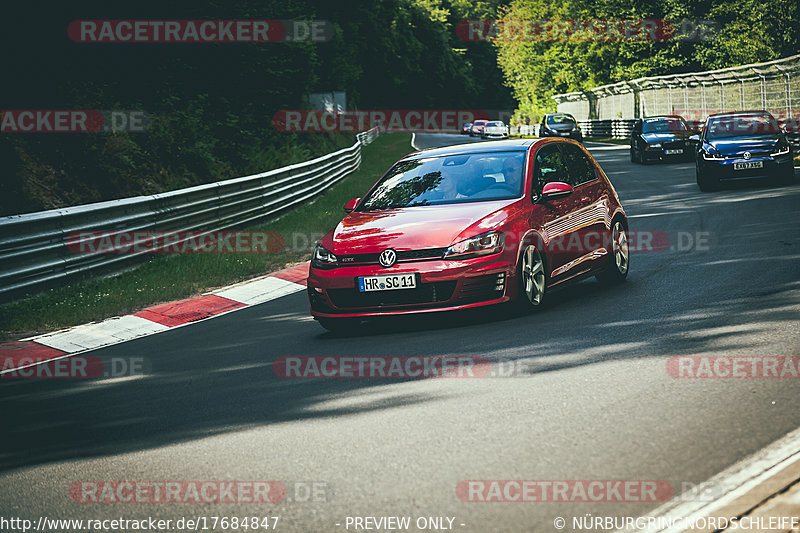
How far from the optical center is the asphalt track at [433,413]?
14.3 feet

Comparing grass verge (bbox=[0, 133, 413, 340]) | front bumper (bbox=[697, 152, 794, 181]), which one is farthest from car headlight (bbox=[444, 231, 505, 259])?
front bumper (bbox=[697, 152, 794, 181])

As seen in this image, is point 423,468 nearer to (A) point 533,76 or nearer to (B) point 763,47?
(B) point 763,47

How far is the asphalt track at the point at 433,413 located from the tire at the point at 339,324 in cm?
14

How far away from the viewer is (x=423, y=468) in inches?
180

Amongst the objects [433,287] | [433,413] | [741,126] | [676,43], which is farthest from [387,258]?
[676,43]

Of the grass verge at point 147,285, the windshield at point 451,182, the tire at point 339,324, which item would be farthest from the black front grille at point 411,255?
the grass verge at point 147,285

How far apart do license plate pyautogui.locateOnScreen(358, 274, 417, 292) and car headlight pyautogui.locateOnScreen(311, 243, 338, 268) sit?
1.19 feet

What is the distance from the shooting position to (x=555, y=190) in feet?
28.4

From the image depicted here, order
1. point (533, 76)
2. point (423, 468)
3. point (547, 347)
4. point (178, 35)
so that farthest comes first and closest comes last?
1. point (533, 76)
2. point (178, 35)
3. point (547, 347)
4. point (423, 468)

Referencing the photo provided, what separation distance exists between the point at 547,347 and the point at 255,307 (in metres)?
4.68

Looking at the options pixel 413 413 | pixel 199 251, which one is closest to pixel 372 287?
pixel 413 413

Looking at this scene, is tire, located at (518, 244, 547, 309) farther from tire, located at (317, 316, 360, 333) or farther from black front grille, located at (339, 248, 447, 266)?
tire, located at (317, 316, 360, 333)

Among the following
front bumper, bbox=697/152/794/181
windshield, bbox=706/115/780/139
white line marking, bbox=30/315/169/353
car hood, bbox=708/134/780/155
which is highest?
windshield, bbox=706/115/780/139

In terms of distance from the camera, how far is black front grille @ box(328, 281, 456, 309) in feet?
25.6
